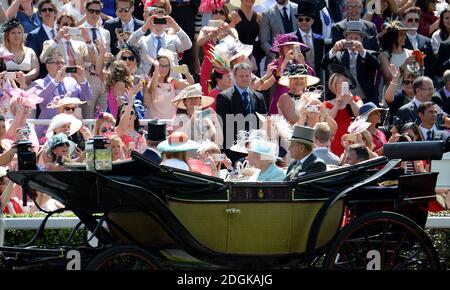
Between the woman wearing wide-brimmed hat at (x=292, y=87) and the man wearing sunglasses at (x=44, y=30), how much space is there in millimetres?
2853

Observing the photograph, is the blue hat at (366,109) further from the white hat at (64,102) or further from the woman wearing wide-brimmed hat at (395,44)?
the white hat at (64,102)

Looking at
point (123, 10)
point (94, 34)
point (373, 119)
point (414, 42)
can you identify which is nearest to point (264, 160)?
point (373, 119)

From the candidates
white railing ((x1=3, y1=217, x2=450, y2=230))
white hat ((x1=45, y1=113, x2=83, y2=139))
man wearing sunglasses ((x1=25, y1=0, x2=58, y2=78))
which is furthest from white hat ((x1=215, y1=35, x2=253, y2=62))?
white railing ((x1=3, y1=217, x2=450, y2=230))

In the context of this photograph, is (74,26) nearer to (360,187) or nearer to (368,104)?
(368,104)

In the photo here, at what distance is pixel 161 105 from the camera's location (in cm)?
1559

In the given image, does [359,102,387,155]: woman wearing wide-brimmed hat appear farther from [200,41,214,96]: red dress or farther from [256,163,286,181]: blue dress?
[256,163,286,181]: blue dress

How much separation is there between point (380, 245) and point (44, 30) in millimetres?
6603

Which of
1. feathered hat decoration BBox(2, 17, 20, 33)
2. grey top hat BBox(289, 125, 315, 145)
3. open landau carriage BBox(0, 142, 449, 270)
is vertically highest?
feathered hat decoration BBox(2, 17, 20, 33)

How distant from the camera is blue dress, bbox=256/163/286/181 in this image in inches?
445

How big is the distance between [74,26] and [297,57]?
266 cm

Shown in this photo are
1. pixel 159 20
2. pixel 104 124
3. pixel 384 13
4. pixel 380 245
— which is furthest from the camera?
pixel 384 13

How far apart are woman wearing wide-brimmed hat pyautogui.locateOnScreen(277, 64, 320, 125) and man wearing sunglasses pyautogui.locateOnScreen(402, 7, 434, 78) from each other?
2919 mm

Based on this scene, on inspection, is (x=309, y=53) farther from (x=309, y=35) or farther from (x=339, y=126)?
(x=339, y=126)

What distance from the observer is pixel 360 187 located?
35.4ft
